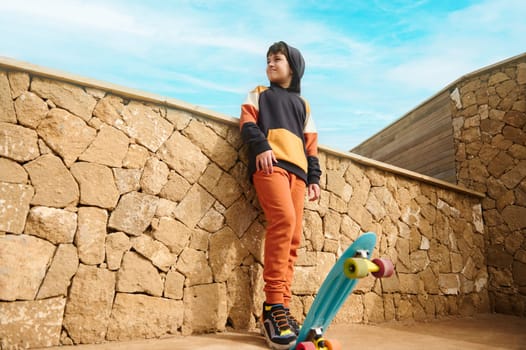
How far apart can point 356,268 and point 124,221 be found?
1.24 metres

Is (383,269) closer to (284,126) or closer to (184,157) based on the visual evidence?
(284,126)

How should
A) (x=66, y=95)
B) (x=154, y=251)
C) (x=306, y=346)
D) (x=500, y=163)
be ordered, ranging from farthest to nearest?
(x=500, y=163) → (x=154, y=251) → (x=66, y=95) → (x=306, y=346)

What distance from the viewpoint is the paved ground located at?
176 cm

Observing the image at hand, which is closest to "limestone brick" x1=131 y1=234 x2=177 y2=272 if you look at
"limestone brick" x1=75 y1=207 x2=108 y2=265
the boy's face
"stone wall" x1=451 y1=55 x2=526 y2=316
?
"limestone brick" x1=75 y1=207 x2=108 y2=265

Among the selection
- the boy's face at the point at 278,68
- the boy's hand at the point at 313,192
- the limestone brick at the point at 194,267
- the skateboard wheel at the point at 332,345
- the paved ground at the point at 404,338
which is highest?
A: the boy's face at the point at 278,68

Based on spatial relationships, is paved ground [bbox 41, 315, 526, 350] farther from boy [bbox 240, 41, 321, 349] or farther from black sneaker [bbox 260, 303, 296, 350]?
boy [bbox 240, 41, 321, 349]

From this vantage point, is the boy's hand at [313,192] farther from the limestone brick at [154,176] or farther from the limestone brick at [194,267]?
the limestone brick at [154,176]

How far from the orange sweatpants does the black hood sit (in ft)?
2.22

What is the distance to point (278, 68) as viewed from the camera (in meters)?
2.32

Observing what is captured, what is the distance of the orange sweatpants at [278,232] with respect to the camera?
1.89 m

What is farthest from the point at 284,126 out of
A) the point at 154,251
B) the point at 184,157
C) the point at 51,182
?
the point at 51,182

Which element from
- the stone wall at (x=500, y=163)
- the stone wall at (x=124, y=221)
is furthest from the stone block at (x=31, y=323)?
the stone wall at (x=500, y=163)

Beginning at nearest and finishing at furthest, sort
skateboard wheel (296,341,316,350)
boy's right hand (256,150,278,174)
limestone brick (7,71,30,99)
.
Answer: skateboard wheel (296,341,316,350) < limestone brick (7,71,30,99) < boy's right hand (256,150,278,174)

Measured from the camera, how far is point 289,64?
237cm
